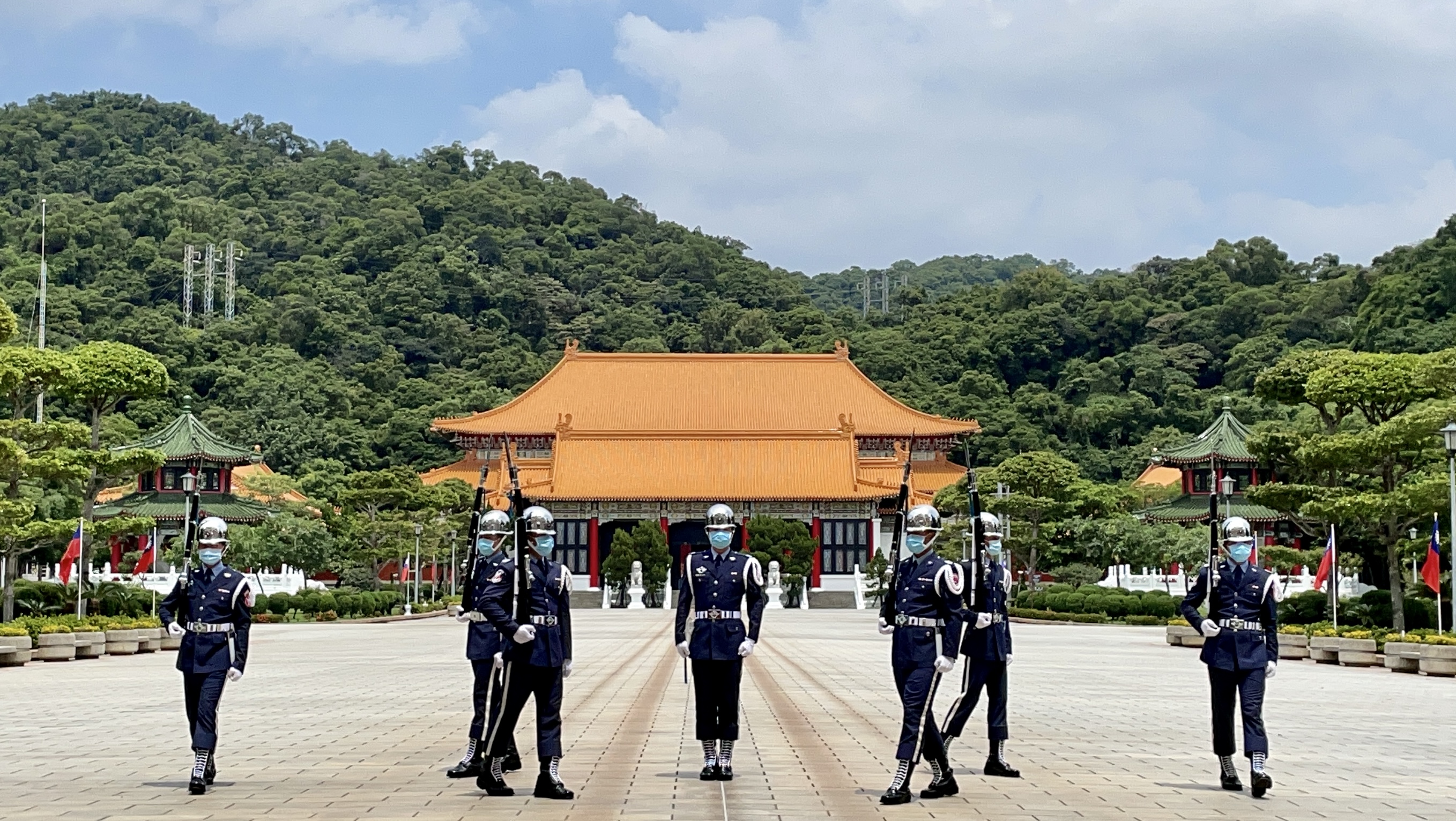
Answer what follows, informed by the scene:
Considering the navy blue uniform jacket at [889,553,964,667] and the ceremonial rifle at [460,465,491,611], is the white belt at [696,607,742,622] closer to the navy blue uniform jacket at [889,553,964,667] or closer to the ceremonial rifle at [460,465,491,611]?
the navy blue uniform jacket at [889,553,964,667]

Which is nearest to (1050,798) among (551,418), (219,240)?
(551,418)

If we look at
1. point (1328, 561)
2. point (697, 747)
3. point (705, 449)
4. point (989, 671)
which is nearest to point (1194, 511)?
point (705, 449)

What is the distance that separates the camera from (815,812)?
8.73 metres

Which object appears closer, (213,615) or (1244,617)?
(1244,617)

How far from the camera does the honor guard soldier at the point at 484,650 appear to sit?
10.2 metres

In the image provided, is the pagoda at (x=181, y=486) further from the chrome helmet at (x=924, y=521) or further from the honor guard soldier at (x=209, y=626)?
the chrome helmet at (x=924, y=521)

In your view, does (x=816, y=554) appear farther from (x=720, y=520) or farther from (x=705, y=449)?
(x=720, y=520)

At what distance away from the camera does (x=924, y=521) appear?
9945 mm

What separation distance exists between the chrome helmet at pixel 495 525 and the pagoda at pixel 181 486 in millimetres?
48280

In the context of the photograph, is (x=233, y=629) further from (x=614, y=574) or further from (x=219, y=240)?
(x=219, y=240)

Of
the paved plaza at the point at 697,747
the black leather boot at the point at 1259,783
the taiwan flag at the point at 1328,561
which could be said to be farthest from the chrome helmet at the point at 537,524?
the taiwan flag at the point at 1328,561

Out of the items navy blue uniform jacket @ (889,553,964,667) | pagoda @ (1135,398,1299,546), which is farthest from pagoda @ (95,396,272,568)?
navy blue uniform jacket @ (889,553,964,667)

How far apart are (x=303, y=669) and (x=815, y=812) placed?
1467 centimetres

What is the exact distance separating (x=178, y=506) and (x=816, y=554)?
23.3 metres
